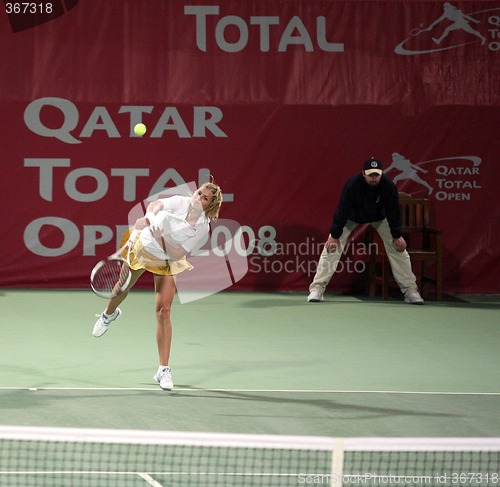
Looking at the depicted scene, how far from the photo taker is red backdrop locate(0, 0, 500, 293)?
12.2m

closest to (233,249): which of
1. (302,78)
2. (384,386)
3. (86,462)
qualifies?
(302,78)

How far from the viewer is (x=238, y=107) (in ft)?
40.4

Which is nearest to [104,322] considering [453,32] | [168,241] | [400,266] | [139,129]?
[168,241]

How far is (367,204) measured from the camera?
11391 millimetres

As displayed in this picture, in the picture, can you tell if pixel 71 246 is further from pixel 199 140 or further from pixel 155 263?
pixel 155 263

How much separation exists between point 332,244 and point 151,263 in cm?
455

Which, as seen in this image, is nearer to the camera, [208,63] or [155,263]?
[155,263]

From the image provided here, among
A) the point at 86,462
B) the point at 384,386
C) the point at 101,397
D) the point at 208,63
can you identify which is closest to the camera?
the point at 86,462

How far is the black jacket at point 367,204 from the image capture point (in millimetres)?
11219

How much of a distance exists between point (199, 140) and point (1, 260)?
2592 mm

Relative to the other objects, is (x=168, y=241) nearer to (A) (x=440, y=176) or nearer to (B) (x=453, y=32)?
(A) (x=440, y=176)

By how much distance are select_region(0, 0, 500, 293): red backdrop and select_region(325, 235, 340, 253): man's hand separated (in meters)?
0.95

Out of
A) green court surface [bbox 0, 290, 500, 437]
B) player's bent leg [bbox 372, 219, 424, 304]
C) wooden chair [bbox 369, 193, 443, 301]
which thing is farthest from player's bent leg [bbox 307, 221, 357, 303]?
wooden chair [bbox 369, 193, 443, 301]

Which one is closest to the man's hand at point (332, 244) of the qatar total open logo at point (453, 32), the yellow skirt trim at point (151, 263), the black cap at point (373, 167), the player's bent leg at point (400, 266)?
the player's bent leg at point (400, 266)
